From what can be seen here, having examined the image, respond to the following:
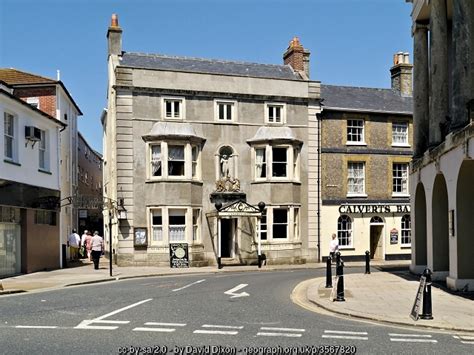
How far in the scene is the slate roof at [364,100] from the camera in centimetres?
3622

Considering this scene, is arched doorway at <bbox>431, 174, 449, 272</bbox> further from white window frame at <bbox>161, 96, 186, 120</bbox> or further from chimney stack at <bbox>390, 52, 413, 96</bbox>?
chimney stack at <bbox>390, 52, 413, 96</bbox>

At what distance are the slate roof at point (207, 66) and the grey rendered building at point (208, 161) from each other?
12 cm

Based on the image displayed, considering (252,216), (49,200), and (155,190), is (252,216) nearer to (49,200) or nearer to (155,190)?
(155,190)

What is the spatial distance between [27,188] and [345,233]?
1813 cm

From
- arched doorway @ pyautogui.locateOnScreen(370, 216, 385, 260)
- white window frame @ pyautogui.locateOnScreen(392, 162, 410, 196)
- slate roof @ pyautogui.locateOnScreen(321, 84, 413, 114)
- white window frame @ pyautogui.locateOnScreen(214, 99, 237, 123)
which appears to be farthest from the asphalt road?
white window frame @ pyautogui.locateOnScreen(392, 162, 410, 196)

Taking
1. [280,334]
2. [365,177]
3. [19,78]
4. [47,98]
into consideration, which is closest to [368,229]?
[365,177]

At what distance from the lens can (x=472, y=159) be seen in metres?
16.3

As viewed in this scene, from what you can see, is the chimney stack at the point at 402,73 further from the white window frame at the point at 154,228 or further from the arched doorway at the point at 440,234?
the arched doorway at the point at 440,234

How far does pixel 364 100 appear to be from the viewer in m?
38.0

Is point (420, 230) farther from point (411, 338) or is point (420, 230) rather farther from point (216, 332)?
point (216, 332)

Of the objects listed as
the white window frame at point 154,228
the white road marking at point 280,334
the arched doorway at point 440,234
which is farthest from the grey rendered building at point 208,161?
the white road marking at point 280,334

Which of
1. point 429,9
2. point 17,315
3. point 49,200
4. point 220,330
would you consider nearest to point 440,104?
point 429,9

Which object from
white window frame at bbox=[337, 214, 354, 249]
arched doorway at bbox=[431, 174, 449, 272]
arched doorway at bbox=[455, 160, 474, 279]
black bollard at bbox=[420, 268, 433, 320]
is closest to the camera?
black bollard at bbox=[420, 268, 433, 320]

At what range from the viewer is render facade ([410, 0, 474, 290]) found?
17.6 metres
